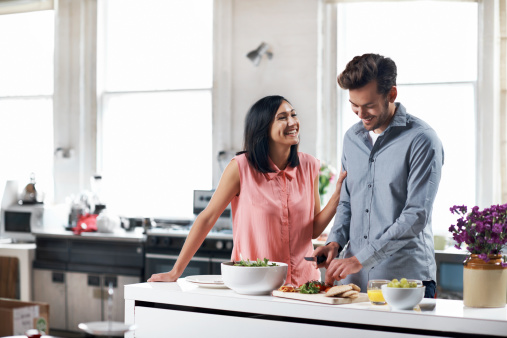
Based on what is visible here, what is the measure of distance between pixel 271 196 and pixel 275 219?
95 millimetres

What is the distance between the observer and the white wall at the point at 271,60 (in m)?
5.32

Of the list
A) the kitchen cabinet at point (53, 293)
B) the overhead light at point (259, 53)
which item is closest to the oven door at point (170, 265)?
the kitchen cabinet at point (53, 293)

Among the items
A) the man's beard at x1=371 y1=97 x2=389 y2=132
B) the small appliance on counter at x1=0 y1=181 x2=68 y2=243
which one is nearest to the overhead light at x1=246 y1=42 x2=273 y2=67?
the small appliance on counter at x1=0 y1=181 x2=68 y2=243

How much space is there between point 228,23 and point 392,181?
3511mm

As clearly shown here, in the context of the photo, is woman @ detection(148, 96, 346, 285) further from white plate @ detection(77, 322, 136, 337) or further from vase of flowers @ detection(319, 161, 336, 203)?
vase of flowers @ detection(319, 161, 336, 203)

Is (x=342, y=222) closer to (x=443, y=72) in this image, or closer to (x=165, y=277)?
(x=165, y=277)

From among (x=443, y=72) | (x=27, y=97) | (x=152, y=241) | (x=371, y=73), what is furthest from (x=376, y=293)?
(x=27, y=97)

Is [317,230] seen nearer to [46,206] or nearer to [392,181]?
[392,181]

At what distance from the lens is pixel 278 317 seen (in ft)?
6.93

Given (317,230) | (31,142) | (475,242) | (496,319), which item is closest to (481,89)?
(317,230)

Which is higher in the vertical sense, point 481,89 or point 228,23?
point 228,23

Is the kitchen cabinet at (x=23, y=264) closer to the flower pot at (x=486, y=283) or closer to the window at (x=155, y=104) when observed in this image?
the window at (x=155, y=104)

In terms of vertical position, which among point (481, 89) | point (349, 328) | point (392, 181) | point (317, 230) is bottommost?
point (349, 328)

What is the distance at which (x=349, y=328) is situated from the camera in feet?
6.50
